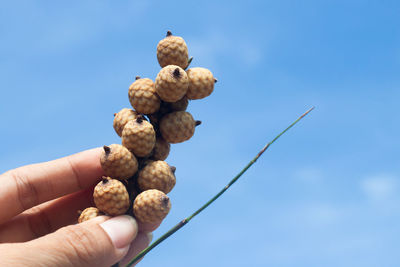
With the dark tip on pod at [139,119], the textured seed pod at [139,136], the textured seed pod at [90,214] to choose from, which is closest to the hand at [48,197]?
the textured seed pod at [90,214]

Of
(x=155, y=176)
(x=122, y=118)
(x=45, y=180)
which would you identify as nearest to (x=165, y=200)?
(x=155, y=176)

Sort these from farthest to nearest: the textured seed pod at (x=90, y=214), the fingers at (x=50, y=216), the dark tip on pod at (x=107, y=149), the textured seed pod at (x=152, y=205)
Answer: the fingers at (x=50, y=216)
the textured seed pod at (x=90, y=214)
the dark tip on pod at (x=107, y=149)
the textured seed pod at (x=152, y=205)

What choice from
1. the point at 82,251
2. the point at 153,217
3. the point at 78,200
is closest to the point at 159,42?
the point at 153,217

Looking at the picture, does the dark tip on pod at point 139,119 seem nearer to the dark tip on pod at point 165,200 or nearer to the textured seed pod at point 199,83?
the textured seed pod at point 199,83

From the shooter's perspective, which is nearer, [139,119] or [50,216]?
[139,119]

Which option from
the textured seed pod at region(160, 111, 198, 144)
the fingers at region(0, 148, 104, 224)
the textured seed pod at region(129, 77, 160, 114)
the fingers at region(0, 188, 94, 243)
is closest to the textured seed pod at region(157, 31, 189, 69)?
the textured seed pod at region(129, 77, 160, 114)

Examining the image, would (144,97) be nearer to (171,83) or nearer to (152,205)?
(171,83)

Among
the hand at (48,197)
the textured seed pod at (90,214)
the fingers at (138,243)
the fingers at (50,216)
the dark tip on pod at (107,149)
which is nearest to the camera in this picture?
the dark tip on pod at (107,149)
